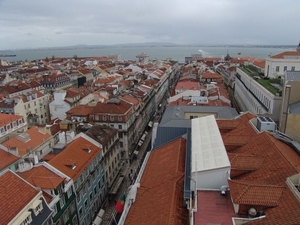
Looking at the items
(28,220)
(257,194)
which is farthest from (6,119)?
(257,194)

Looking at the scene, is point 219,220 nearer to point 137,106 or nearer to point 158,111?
point 137,106

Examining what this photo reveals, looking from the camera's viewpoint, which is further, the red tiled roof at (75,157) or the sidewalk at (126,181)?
the sidewalk at (126,181)

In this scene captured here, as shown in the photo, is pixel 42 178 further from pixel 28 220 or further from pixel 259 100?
pixel 259 100

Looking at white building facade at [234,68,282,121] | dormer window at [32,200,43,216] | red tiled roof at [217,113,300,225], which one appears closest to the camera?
red tiled roof at [217,113,300,225]

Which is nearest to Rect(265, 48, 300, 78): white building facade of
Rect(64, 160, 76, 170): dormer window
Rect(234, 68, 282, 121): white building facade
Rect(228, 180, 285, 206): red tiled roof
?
Result: Rect(234, 68, 282, 121): white building facade

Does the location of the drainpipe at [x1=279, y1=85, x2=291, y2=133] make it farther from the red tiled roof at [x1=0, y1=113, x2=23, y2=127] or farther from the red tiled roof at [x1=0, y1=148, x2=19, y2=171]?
the red tiled roof at [x1=0, y1=113, x2=23, y2=127]

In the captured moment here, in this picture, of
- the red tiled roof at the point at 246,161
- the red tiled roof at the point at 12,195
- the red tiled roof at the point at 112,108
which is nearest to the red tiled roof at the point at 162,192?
the red tiled roof at the point at 246,161

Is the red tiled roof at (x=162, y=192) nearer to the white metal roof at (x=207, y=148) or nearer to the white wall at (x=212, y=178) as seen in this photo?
the white wall at (x=212, y=178)
